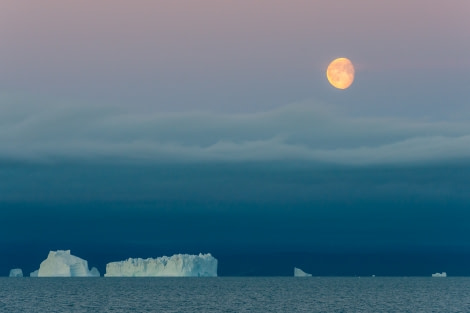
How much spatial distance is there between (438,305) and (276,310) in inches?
1472

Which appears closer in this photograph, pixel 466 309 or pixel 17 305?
pixel 466 309

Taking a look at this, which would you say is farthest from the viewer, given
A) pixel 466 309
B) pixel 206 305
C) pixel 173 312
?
pixel 206 305

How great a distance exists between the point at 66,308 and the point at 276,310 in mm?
38897

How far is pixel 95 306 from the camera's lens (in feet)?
479

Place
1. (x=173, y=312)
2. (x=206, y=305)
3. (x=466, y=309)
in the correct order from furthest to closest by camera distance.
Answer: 1. (x=206, y=305)
2. (x=466, y=309)
3. (x=173, y=312)

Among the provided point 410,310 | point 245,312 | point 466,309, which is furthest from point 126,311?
point 466,309

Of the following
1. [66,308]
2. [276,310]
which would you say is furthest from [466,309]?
[66,308]

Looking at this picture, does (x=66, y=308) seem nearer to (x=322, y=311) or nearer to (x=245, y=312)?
(x=245, y=312)

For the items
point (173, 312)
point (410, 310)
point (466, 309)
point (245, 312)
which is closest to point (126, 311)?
point (173, 312)

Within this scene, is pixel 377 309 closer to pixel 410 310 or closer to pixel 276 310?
pixel 410 310

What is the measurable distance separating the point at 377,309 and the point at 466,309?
1640 centimetres

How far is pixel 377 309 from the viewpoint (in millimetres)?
140000

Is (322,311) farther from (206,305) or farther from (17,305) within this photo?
(17,305)

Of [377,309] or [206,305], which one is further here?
[206,305]
